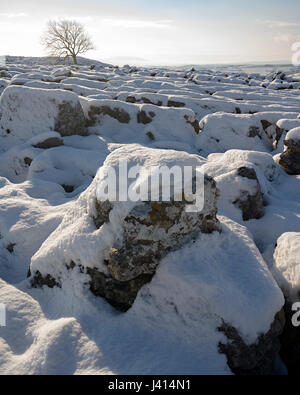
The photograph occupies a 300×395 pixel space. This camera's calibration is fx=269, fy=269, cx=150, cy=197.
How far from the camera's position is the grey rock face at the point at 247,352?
259 cm

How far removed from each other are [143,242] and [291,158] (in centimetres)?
571

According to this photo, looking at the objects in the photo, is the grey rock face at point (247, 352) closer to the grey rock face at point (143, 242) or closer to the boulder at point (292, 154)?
the grey rock face at point (143, 242)

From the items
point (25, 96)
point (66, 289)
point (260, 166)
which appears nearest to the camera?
point (66, 289)

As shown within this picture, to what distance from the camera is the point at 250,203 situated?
190 inches

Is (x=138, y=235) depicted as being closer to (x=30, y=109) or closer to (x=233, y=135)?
(x=233, y=135)

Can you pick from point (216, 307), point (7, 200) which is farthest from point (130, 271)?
point (7, 200)

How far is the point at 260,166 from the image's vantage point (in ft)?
21.5

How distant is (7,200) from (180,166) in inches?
154

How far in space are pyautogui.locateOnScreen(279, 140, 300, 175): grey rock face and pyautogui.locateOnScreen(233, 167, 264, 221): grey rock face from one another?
258cm

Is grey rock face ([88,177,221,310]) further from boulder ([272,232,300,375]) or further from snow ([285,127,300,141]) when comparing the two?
snow ([285,127,300,141])

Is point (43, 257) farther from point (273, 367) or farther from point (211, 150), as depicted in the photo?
point (211, 150)

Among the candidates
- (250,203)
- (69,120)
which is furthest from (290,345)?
(69,120)

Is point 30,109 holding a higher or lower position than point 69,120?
higher

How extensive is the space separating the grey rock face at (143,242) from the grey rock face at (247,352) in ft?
3.17
